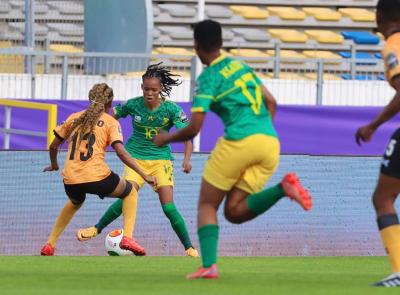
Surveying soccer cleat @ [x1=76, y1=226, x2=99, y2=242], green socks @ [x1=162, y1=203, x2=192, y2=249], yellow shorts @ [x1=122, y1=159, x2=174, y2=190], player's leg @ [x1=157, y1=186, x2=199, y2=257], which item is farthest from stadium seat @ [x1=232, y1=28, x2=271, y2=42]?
soccer cleat @ [x1=76, y1=226, x2=99, y2=242]

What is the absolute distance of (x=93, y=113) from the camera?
12.3m

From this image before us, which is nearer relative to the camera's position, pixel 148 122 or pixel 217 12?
pixel 148 122

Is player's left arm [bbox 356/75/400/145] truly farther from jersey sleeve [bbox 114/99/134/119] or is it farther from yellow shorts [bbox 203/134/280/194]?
jersey sleeve [bbox 114/99/134/119]

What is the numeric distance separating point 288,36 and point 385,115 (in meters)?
18.1

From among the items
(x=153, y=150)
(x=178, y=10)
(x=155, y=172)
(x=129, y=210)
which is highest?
(x=178, y=10)

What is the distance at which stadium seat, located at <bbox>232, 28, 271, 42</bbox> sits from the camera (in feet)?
84.9

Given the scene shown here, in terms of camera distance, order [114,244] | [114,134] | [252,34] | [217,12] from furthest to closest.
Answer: [217,12]
[252,34]
[114,244]
[114,134]

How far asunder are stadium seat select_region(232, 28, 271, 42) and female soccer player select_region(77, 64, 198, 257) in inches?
508

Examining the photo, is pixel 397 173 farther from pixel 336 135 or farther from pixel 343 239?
pixel 336 135

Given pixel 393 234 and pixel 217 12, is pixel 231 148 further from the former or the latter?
pixel 217 12

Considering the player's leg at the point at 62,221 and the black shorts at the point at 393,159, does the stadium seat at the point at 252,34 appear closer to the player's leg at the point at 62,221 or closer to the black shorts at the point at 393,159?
the player's leg at the point at 62,221

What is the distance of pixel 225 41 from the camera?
25203mm

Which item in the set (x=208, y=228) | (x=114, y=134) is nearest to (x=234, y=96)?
(x=208, y=228)

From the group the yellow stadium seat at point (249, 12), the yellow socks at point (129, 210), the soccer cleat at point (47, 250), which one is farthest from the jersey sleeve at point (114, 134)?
the yellow stadium seat at point (249, 12)
